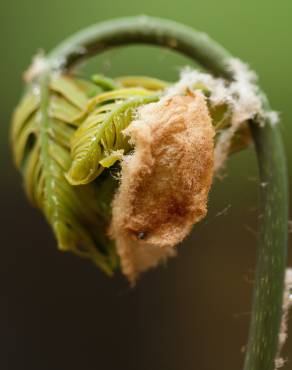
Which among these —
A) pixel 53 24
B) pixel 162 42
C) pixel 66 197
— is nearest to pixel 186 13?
pixel 53 24

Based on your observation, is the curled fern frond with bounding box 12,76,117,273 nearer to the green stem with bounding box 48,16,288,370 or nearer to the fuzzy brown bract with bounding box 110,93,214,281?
the fuzzy brown bract with bounding box 110,93,214,281

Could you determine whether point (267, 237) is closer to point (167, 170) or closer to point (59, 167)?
point (167, 170)

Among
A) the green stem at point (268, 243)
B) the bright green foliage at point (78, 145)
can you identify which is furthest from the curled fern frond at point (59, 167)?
the green stem at point (268, 243)

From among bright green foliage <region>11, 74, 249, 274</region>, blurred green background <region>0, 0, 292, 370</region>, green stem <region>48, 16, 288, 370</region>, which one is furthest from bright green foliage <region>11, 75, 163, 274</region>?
blurred green background <region>0, 0, 292, 370</region>

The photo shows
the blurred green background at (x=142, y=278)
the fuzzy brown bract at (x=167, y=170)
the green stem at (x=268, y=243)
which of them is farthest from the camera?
the blurred green background at (x=142, y=278)

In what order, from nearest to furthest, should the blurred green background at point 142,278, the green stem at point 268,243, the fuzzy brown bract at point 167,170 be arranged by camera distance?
1. the fuzzy brown bract at point 167,170
2. the green stem at point 268,243
3. the blurred green background at point 142,278

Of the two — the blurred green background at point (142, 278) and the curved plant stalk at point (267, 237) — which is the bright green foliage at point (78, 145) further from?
the blurred green background at point (142, 278)

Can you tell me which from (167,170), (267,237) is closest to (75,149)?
(167,170)
